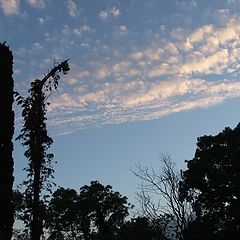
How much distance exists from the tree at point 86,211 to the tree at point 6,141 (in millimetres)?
→ 27418

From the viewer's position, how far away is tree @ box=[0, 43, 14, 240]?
17938mm

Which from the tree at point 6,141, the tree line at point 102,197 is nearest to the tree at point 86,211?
the tree line at point 102,197

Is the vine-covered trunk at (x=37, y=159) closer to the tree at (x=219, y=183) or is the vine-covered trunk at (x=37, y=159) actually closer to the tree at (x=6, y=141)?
the tree at (x=6, y=141)

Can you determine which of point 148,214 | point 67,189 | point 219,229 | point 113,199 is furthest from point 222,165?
point 67,189

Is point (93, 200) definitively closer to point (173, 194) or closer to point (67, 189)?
point (67, 189)

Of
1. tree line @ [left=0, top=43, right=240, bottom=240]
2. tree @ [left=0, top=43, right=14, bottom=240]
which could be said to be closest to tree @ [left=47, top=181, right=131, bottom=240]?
tree line @ [left=0, top=43, right=240, bottom=240]

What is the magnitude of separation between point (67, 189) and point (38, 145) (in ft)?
102

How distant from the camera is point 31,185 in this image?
17.9 metres

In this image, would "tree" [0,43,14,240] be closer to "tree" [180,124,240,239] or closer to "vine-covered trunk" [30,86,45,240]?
"vine-covered trunk" [30,86,45,240]

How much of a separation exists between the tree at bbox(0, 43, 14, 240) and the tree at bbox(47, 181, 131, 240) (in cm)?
2742

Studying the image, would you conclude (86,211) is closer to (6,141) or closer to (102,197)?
(102,197)

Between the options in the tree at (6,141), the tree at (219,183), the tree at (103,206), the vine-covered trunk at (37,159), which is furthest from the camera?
the tree at (103,206)

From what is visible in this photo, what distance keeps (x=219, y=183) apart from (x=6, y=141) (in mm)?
18421

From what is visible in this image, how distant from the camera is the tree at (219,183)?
31109mm
